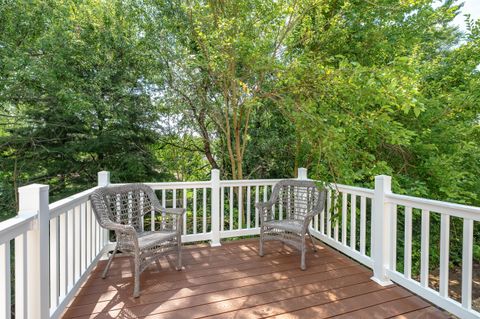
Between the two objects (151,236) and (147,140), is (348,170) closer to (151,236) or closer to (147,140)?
(151,236)

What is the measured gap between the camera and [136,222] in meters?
3.12

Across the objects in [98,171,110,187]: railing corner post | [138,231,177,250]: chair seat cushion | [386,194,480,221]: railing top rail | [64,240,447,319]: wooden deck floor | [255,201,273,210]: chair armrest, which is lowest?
[64,240,447,319]: wooden deck floor

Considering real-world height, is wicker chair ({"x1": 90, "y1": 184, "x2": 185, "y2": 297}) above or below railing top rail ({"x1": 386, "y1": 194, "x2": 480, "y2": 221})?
below

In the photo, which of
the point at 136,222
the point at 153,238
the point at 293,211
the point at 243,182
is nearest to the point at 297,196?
the point at 293,211

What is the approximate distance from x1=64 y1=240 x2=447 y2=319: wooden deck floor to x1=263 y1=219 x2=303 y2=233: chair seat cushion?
391 mm

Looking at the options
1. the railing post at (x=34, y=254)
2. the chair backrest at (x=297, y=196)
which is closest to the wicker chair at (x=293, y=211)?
the chair backrest at (x=297, y=196)

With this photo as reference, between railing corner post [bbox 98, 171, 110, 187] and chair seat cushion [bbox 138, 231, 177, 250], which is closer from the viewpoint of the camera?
chair seat cushion [bbox 138, 231, 177, 250]

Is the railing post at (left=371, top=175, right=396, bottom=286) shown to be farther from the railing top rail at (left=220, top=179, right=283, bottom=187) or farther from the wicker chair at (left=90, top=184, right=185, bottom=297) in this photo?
the wicker chair at (left=90, top=184, right=185, bottom=297)

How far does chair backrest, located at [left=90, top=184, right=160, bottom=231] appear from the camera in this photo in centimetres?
275

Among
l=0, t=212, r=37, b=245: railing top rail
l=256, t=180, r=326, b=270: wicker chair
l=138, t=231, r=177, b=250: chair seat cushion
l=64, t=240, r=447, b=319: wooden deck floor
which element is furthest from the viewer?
l=256, t=180, r=326, b=270: wicker chair

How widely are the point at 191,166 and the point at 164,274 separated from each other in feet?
11.6


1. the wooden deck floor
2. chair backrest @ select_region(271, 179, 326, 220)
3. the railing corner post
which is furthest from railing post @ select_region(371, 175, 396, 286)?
the railing corner post

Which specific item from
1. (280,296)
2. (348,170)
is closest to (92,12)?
(348,170)

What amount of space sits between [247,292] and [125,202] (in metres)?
1.71
